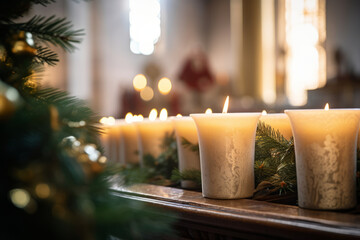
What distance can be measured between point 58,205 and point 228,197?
1.91 feet

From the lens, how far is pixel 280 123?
1007 millimetres

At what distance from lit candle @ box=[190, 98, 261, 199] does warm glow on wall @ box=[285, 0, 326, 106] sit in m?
7.63

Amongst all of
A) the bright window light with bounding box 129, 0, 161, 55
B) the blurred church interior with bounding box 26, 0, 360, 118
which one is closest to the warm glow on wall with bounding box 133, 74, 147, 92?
the blurred church interior with bounding box 26, 0, 360, 118

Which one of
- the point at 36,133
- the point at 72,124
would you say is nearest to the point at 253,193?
the point at 72,124

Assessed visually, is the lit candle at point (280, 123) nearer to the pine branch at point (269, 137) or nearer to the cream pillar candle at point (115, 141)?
the pine branch at point (269, 137)

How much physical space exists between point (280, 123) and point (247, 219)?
0.35 meters

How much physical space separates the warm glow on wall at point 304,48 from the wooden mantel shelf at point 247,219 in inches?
304

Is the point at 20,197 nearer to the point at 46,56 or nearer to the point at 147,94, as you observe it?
the point at 46,56

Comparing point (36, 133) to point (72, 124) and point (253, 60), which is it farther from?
point (253, 60)

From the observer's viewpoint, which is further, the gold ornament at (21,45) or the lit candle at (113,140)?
the lit candle at (113,140)

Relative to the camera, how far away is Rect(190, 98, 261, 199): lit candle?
0.89 meters

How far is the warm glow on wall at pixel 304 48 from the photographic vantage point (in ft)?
27.9

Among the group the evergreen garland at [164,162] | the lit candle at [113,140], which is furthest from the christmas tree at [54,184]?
the lit candle at [113,140]

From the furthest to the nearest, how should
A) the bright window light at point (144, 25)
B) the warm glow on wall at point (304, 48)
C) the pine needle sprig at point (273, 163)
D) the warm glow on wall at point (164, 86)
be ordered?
Result: the bright window light at point (144, 25), the warm glow on wall at point (164, 86), the warm glow on wall at point (304, 48), the pine needle sprig at point (273, 163)
